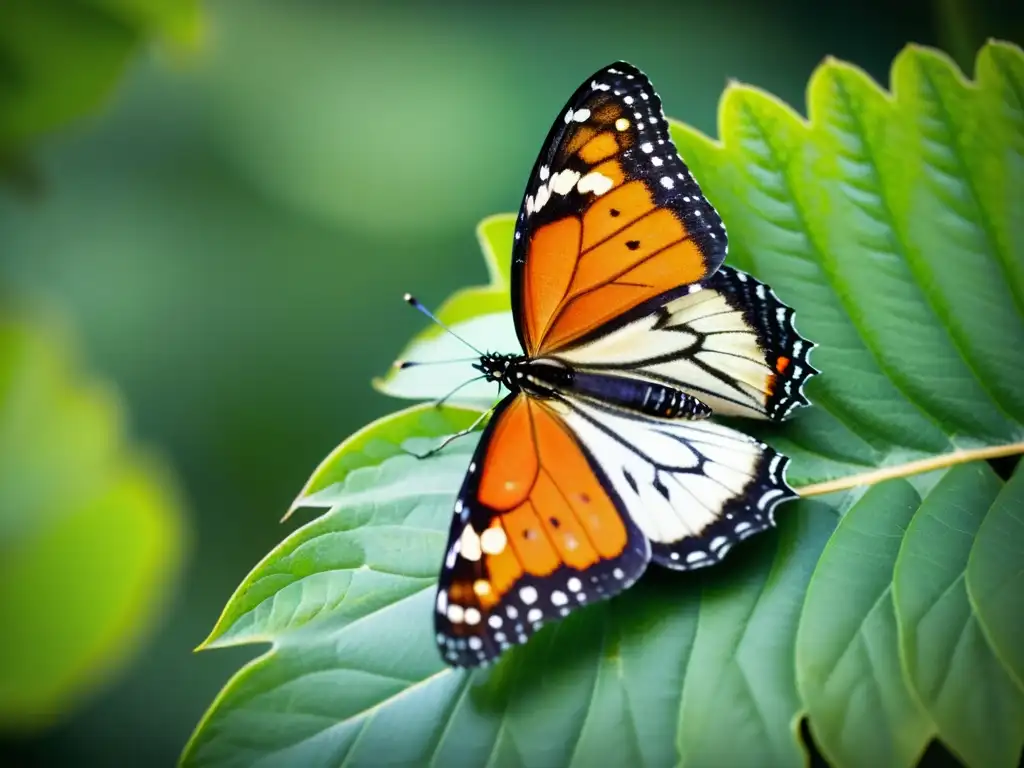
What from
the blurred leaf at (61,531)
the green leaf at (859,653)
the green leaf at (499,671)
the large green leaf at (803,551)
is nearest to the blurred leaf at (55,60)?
the blurred leaf at (61,531)

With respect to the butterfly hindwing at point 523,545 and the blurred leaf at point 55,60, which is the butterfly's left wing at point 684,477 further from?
the blurred leaf at point 55,60

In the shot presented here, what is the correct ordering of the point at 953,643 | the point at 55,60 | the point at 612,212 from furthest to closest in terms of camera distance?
the point at 55,60
the point at 612,212
the point at 953,643

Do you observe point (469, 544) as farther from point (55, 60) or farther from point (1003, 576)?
point (55, 60)

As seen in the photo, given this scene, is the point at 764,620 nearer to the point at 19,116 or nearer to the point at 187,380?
the point at 19,116

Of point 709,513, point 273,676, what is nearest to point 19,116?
point 273,676

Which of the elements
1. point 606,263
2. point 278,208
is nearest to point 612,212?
point 606,263

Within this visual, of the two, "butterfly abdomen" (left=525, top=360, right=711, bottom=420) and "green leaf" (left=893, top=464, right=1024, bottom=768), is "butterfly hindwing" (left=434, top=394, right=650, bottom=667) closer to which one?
"butterfly abdomen" (left=525, top=360, right=711, bottom=420)
